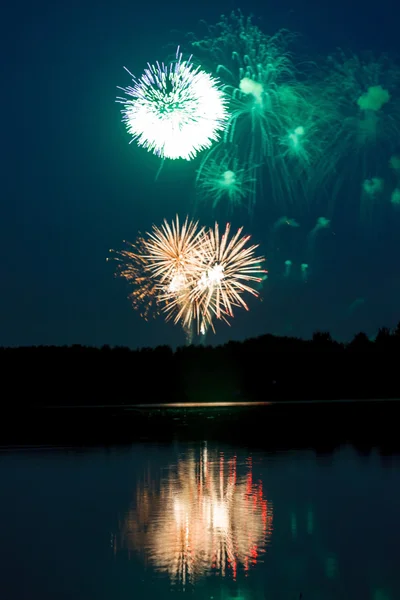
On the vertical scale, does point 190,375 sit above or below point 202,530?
above

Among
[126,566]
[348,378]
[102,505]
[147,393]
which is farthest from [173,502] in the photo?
[348,378]

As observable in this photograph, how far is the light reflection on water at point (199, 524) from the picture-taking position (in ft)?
37.5

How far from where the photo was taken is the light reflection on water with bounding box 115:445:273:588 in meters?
11.4

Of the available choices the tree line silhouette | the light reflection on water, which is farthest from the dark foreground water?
the tree line silhouette

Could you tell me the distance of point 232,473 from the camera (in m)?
21.2

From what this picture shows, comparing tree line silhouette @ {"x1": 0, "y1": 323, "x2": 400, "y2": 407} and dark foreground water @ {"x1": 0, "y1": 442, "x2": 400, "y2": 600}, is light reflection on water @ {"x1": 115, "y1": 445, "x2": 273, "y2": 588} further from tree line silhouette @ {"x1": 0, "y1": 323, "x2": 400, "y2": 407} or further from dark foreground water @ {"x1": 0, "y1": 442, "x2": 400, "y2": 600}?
tree line silhouette @ {"x1": 0, "y1": 323, "x2": 400, "y2": 407}

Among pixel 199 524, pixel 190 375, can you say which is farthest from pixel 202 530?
pixel 190 375

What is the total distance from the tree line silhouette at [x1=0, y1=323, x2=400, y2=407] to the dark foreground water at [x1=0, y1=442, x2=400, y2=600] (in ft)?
171

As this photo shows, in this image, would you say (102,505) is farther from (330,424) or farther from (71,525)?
(330,424)

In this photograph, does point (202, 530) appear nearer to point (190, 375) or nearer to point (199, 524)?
point (199, 524)

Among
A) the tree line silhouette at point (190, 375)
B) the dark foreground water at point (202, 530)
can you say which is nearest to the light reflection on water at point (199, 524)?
the dark foreground water at point (202, 530)

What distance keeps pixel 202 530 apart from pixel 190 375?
71.0m

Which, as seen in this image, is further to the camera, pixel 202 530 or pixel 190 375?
pixel 190 375

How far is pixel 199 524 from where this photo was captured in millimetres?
Result: 14266
